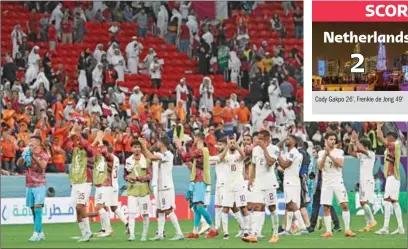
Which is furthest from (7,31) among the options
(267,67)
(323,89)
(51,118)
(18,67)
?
(323,89)

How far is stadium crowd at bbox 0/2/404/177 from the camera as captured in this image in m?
35.2

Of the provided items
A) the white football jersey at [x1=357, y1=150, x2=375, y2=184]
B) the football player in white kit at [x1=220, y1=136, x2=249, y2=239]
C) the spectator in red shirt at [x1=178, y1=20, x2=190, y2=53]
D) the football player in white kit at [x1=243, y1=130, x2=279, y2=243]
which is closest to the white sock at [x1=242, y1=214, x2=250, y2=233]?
the football player in white kit at [x1=220, y1=136, x2=249, y2=239]

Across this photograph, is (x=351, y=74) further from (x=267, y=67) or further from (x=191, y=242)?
(x=267, y=67)

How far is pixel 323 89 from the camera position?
18.1 m

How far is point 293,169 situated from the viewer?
86.8 ft

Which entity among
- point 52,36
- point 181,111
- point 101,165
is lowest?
point 101,165

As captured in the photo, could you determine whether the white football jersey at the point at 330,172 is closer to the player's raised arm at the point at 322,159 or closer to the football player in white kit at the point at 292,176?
the player's raised arm at the point at 322,159

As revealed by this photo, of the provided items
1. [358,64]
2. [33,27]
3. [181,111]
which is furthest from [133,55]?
[358,64]

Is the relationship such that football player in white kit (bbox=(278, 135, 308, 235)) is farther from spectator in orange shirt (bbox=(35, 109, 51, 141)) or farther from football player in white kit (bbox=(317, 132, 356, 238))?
spectator in orange shirt (bbox=(35, 109, 51, 141))

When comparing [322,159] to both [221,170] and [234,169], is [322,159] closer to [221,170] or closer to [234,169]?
[234,169]

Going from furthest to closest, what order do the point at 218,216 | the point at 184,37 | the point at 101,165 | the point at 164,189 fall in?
the point at 184,37 < the point at 218,216 < the point at 101,165 < the point at 164,189

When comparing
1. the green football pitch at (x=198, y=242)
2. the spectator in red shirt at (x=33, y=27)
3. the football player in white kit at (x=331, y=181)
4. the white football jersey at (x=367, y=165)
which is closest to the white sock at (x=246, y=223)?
the green football pitch at (x=198, y=242)

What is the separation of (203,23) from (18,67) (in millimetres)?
7245
